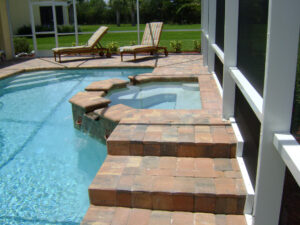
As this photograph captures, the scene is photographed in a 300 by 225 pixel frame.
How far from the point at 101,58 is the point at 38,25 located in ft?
58.5

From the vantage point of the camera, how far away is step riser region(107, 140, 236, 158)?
2934 millimetres

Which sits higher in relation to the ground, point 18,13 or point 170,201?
point 18,13

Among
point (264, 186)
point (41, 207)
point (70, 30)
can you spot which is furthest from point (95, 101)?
point (70, 30)

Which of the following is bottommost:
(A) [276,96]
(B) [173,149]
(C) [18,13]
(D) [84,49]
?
(B) [173,149]

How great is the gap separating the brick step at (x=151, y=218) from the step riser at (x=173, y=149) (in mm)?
672

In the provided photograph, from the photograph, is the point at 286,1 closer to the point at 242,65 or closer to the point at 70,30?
the point at 242,65

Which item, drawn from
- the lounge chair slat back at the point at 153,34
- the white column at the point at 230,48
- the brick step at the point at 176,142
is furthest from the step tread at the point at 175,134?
the lounge chair slat back at the point at 153,34

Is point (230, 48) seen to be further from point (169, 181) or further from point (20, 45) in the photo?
point (20, 45)

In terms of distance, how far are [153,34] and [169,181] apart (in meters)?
8.97

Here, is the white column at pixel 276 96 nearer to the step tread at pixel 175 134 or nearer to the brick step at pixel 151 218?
the brick step at pixel 151 218

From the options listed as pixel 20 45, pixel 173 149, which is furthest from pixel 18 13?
pixel 173 149

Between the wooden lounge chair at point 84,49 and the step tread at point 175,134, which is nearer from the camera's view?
the step tread at point 175,134

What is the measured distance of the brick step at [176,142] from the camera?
2941 millimetres

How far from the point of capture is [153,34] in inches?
430
